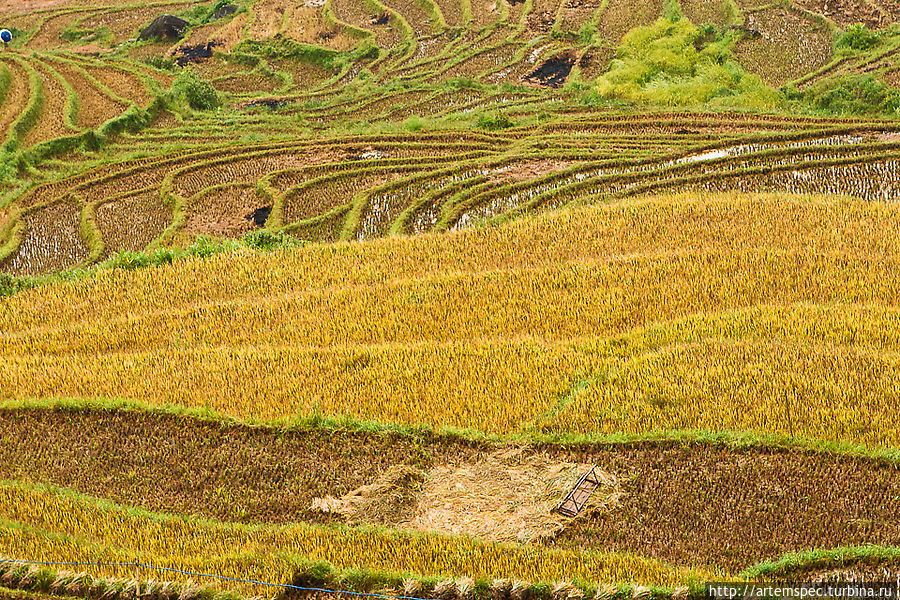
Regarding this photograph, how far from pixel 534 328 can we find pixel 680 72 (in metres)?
14.9

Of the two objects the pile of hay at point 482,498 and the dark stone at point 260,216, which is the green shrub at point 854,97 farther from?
the pile of hay at point 482,498

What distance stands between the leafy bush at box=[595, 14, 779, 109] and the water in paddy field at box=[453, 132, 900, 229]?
4.13 m

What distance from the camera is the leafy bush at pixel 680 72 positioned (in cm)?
1873

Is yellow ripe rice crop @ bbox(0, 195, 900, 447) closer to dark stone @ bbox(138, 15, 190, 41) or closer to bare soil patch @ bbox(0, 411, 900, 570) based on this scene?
bare soil patch @ bbox(0, 411, 900, 570)

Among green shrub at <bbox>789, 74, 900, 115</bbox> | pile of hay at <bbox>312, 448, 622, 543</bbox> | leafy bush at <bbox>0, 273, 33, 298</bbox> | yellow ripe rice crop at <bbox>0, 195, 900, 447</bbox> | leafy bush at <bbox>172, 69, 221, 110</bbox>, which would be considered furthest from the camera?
leafy bush at <bbox>172, 69, 221, 110</bbox>

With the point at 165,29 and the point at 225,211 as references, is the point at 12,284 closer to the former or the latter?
the point at 225,211

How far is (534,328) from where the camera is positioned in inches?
315

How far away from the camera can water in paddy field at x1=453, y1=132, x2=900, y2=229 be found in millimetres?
12609

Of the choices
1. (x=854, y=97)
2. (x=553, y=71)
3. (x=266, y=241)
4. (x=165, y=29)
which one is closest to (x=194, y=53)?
(x=165, y=29)

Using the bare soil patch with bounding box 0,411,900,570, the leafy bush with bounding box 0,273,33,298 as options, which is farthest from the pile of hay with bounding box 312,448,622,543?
the leafy bush with bounding box 0,273,33,298

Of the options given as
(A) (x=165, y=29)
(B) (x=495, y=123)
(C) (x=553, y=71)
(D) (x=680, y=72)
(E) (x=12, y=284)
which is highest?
Result: (A) (x=165, y=29)

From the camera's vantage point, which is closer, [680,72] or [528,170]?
[528,170]

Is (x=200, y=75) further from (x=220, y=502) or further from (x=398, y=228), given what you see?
(x=220, y=502)

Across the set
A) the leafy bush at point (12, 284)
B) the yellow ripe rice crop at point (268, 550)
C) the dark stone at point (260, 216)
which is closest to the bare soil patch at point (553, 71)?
the dark stone at point (260, 216)
